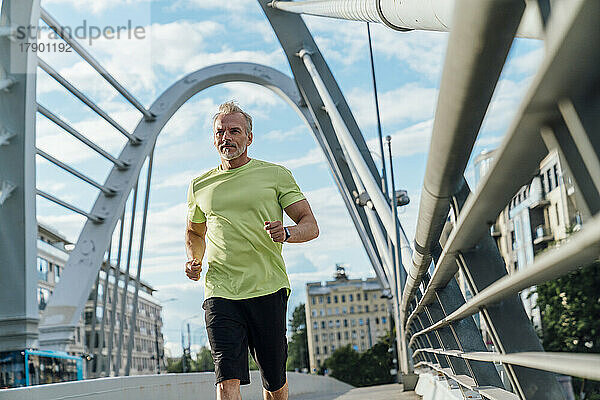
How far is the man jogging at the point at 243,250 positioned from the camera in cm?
381

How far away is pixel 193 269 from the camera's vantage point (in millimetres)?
4090

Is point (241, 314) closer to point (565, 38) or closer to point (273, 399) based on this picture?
point (273, 399)

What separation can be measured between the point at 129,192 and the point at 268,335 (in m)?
23.8

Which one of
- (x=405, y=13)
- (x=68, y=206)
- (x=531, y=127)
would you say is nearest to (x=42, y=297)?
(x=68, y=206)

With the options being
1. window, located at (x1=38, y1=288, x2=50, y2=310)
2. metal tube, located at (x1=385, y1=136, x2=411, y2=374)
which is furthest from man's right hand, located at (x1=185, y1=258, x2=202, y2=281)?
window, located at (x1=38, y1=288, x2=50, y2=310)

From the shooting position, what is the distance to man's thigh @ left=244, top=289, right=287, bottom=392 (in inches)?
153

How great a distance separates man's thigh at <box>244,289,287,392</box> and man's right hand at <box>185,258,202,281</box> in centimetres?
34

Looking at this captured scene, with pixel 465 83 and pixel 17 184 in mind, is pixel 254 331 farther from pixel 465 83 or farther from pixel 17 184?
pixel 17 184

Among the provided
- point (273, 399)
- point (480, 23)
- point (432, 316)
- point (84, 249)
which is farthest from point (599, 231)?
point (84, 249)

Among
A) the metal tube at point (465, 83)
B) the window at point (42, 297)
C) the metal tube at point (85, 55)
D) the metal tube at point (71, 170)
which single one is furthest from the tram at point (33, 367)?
the window at point (42, 297)

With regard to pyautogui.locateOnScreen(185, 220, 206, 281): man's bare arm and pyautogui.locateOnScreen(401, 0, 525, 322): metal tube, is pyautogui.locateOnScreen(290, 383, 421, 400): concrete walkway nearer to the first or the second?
pyautogui.locateOnScreen(185, 220, 206, 281): man's bare arm

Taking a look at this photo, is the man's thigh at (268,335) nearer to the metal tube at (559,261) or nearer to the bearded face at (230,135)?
the bearded face at (230,135)

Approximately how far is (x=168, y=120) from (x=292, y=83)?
4428 millimetres

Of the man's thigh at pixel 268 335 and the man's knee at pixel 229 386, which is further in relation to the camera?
the man's thigh at pixel 268 335
